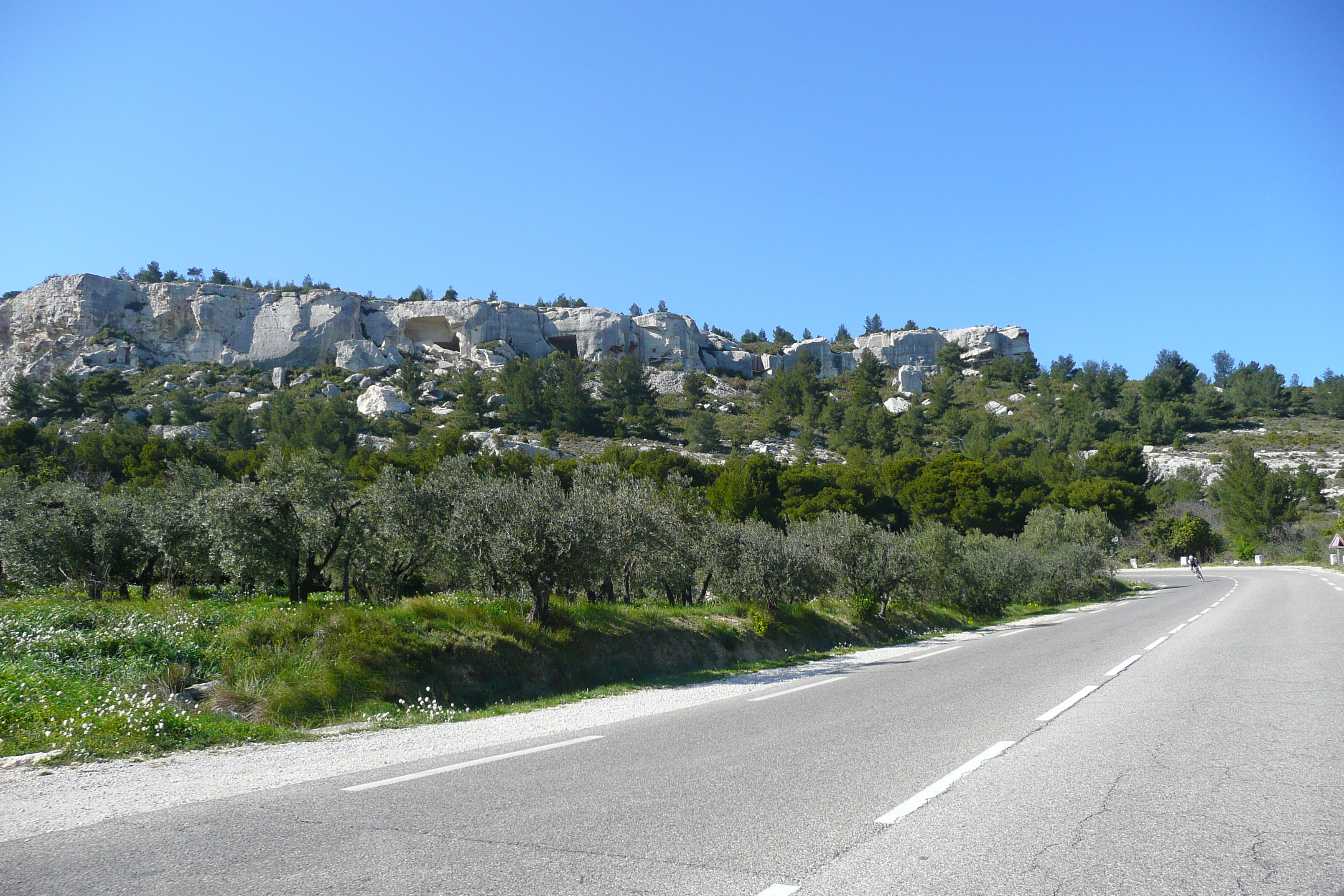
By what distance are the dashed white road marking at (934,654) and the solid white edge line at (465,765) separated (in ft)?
34.7

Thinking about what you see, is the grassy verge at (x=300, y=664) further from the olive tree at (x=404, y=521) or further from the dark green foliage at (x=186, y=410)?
the dark green foliage at (x=186, y=410)

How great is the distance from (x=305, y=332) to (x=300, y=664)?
121432 millimetres

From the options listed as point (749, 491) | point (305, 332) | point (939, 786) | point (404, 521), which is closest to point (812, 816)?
point (939, 786)

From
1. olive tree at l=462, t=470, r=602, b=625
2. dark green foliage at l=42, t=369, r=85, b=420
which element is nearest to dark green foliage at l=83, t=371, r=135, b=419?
dark green foliage at l=42, t=369, r=85, b=420

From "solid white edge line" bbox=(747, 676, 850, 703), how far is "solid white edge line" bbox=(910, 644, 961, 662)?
3.09 metres

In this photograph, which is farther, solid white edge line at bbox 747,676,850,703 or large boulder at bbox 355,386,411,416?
large boulder at bbox 355,386,411,416

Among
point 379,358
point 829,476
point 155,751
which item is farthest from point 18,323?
point 155,751

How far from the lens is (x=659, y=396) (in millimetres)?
118312

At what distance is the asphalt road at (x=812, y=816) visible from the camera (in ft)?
13.0

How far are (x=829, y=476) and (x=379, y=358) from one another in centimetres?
7982

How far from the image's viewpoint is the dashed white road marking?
55.5 feet

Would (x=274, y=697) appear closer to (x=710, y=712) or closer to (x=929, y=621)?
(x=710, y=712)

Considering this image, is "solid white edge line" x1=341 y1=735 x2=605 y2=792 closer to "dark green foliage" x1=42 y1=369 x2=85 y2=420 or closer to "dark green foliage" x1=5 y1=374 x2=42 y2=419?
"dark green foliage" x1=42 y1=369 x2=85 y2=420

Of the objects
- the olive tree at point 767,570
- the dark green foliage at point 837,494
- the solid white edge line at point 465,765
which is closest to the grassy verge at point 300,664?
the solid white edge line at point 465,765
